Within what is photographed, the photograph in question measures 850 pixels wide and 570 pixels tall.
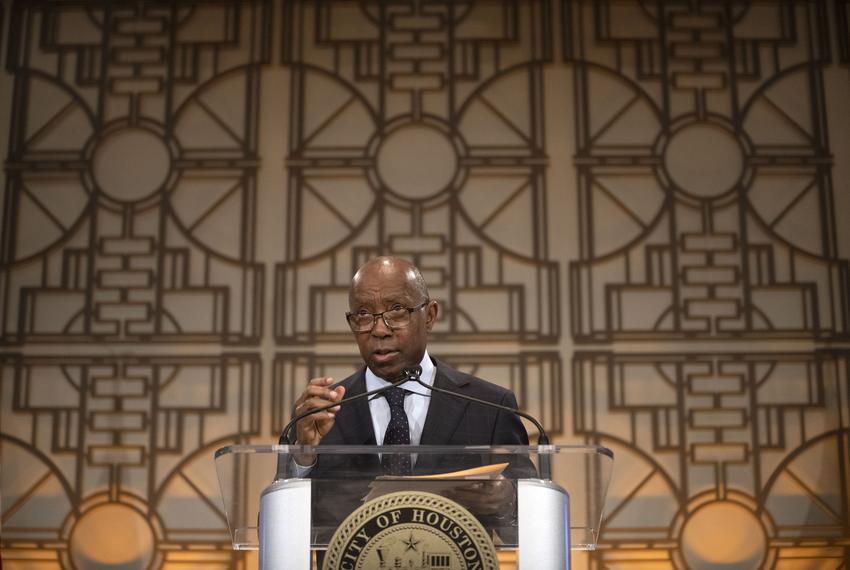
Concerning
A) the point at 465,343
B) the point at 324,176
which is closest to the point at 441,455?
the point at 465,343

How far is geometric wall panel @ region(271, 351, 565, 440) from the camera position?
4.04 m

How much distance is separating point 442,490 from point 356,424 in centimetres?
73

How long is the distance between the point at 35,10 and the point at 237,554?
8.35ft

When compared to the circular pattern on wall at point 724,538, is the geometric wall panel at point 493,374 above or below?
above

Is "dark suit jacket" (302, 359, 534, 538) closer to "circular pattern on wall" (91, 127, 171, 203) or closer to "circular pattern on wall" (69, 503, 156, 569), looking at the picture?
"circular pattern on wall" (69, 503, 156, 569)

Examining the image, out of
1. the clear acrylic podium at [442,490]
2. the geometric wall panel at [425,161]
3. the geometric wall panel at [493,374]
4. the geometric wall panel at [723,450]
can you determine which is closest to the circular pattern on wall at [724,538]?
the geometric wall panel at [723,450]

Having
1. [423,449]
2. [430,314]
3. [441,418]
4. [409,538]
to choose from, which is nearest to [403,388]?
[441,418]

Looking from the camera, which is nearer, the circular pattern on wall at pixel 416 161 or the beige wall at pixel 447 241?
the beige wall at pixel 447 241

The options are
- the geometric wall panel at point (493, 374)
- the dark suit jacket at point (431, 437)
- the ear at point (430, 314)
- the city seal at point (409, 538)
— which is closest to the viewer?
the city seal at point (409, 538)

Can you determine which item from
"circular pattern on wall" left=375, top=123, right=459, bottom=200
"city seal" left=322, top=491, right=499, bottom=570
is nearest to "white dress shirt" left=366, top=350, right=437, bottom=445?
"city seal" left=322, top=491, right=499, bottom=570

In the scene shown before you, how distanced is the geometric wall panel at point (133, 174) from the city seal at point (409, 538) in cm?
263

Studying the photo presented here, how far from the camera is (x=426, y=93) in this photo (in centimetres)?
434

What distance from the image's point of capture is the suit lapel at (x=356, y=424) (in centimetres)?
231

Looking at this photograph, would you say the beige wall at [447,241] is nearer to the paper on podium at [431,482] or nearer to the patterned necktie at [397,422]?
the patterned necktie at [397,422]
